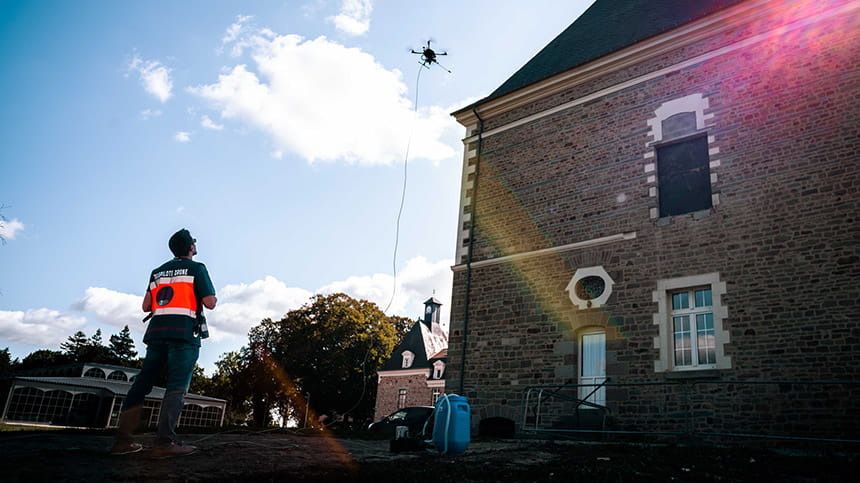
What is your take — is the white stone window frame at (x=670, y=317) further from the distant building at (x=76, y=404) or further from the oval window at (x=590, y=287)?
the distant building at (x=76, y=404)

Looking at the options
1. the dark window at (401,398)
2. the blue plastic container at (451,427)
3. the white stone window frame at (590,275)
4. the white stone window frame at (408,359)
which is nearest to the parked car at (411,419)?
the white stone window frame at (590,275)

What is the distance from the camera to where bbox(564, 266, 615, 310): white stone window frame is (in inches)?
483

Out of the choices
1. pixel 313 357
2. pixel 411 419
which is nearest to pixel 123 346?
pixel 313 357

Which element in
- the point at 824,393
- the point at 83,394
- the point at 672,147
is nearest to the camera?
the point at 824,393

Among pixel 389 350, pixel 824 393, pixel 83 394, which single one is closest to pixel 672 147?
pixel 824 393

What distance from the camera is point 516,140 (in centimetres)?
1552

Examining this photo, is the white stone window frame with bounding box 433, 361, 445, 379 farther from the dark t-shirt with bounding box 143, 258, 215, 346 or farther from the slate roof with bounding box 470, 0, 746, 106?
the dark t-shirt with bounding box 143, 258, 215, 346

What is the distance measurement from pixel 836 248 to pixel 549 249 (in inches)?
218

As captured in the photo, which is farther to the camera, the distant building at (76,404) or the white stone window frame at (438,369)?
the white stone window frame at (438,369)

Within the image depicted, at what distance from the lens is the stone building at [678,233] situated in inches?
386

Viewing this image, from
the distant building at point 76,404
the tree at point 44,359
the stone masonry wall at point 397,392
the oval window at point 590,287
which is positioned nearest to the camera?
the oval window at point 590,287

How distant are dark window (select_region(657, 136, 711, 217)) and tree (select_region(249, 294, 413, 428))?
29.2 m

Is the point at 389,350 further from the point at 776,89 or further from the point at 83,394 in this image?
the point at 776,89

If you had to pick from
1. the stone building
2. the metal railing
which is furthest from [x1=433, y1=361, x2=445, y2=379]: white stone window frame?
the metal railing
